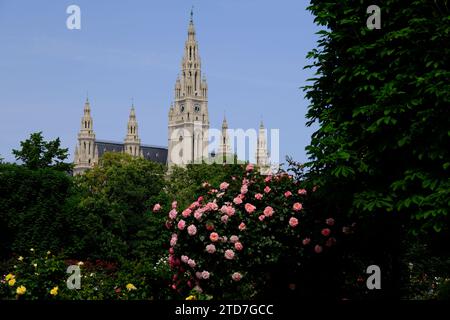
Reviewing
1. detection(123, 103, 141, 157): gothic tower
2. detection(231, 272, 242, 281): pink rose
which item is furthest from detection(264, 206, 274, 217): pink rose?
detection(123, 103, 141, 157): gothic tower

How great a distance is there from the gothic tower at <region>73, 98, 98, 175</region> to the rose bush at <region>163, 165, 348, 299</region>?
178 meters

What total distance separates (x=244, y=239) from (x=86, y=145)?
180390mm

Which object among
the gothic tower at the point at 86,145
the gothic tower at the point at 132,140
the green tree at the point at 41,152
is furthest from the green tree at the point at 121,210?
the gothic tower at the point at 86,145

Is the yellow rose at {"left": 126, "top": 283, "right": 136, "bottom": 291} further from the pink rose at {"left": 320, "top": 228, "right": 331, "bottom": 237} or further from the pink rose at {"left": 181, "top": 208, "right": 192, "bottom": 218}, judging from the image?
the pink rose at {"left": 320, "top": 228, "right": 331, "bottom": 237}

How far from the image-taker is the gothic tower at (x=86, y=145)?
197 m

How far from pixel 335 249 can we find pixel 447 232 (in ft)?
13.1

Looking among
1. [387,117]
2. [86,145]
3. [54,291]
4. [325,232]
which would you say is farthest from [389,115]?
[86,145]

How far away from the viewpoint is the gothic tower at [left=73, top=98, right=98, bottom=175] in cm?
19662
